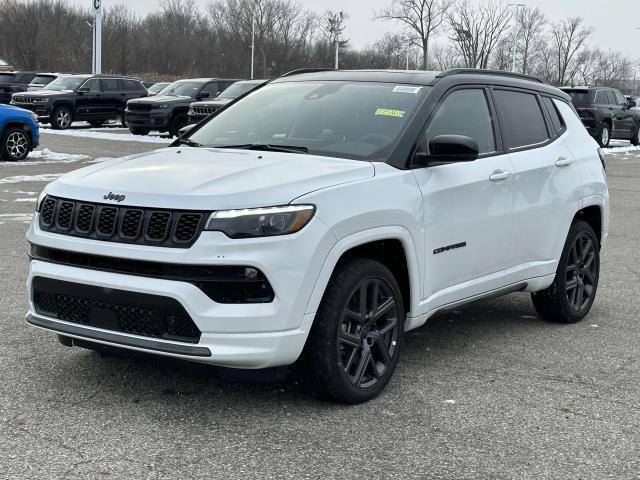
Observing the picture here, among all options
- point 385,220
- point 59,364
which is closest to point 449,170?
point 385,220

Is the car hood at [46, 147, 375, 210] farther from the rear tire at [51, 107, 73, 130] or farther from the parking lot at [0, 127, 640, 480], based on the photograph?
the rear tire at [51, 107, 73, 130]

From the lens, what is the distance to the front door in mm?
4984

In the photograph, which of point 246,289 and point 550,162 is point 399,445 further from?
point 550,162

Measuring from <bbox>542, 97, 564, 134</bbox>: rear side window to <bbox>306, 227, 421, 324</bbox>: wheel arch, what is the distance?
2.20 m

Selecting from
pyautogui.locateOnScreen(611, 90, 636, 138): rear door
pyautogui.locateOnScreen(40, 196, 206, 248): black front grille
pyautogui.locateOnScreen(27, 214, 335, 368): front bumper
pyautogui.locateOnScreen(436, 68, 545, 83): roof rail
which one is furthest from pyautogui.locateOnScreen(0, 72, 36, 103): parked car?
pyautogui.locateOnScreen(27, 214, 335, 368): front bumper

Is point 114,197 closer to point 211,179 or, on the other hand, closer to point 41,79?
point 211,179

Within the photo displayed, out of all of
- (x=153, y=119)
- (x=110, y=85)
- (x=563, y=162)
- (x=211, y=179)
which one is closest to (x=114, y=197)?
(x=211, y=179)

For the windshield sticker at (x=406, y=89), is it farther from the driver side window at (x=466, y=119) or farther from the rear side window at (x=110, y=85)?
the rear side window at (x=110, y=85)

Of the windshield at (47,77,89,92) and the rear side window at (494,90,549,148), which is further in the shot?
the windshield at (47,77,89,92)

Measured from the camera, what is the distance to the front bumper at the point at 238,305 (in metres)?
3.97

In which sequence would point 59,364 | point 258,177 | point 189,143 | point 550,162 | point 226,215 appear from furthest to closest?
point 550,162, point 189,143, point 59,364, point 258,177, point 226,215

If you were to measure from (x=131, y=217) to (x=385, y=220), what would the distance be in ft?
4.17

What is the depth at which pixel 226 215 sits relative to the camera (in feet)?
13.1

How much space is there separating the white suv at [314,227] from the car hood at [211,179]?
0.03 feet
